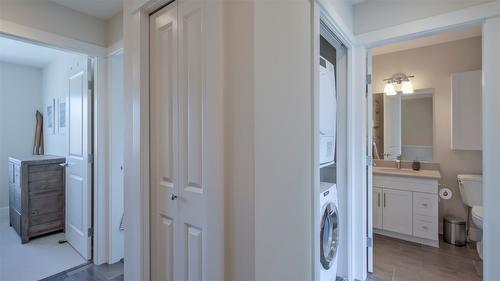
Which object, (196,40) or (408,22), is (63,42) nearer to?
(196,40)

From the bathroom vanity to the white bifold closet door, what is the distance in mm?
2563

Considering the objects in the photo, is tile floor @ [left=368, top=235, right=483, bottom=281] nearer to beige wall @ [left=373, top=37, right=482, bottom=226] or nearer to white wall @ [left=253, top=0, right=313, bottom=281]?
beige wall @ [left=373, top=37, right=482, bottom=226]

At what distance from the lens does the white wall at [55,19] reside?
76.7 inches

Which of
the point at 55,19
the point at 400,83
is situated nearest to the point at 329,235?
the point at 400,83

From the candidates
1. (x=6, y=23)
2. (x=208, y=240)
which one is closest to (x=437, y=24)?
(x=208, y=240)

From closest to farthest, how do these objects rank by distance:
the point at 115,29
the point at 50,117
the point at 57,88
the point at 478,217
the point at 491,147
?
the point at 491,147
the point at 478,217
the point at 115,29
the point at 57,88
the point at 50,117

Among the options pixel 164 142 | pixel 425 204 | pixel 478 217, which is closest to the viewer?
pixel 164 142

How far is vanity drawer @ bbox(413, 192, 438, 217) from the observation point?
2764 millimetres

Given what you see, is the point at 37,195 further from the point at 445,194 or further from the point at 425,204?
the point at 445,194

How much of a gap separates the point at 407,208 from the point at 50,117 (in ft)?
16.4

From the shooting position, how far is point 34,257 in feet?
8.51

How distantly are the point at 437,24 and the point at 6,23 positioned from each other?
3196mm

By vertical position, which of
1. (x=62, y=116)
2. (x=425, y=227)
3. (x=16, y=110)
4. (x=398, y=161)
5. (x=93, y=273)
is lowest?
(x=93, y=273)

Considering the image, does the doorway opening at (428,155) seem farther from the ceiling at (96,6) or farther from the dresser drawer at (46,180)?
the dresser drawer at (46,180)
